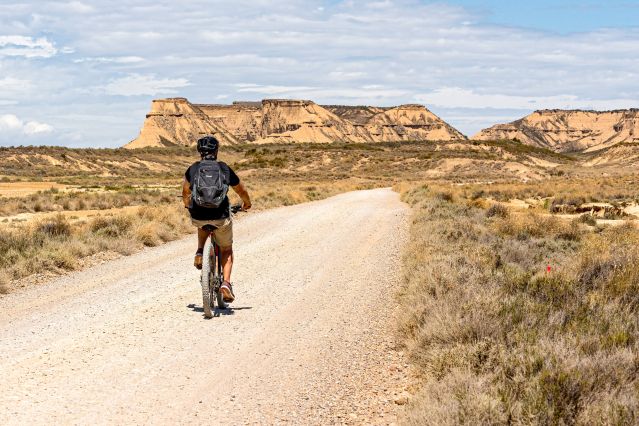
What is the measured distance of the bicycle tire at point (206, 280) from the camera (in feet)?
27.6

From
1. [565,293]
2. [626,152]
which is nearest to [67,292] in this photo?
[565,293]

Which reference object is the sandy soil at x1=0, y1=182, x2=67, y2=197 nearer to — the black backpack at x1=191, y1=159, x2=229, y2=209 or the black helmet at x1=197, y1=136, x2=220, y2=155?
the black helmet at x1=197, y1=136, x2=220, y2=155

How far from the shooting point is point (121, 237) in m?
16.5

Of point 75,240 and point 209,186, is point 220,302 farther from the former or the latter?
point 75,240

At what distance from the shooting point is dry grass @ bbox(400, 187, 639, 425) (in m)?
4.59

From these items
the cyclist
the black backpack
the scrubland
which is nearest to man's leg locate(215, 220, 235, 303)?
the cyclist

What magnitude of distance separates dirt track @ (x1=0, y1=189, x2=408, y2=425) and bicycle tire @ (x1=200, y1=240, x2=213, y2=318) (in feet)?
0.54

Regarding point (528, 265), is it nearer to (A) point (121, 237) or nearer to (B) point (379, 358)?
(B) point (379, 358)

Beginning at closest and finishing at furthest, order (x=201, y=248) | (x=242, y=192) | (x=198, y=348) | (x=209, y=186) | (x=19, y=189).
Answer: (x=198, y=348) → (x=209, y=186) → (x=242, y=192) → (x=201, y=248) → (x=19, y=189)

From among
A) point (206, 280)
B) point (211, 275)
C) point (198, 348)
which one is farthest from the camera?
point (211, 275)

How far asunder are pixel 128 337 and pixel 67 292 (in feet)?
11.4

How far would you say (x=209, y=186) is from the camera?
818 centimetres

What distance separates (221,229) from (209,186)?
77 cm

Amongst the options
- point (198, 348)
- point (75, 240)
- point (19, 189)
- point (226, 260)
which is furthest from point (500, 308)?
point (19, 189)
